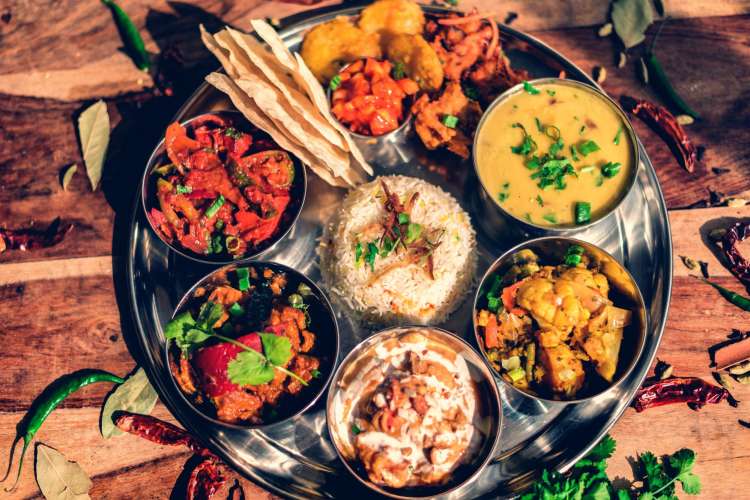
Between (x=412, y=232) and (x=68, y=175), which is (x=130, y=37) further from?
(x=412, y=232)

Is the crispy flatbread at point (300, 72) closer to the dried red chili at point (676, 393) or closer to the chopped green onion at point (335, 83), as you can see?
the chopped green onion at point (335, 83)

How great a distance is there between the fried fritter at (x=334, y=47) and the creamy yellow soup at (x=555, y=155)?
87cm

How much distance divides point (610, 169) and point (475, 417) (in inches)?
59.3

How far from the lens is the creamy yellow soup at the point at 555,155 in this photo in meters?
3.20

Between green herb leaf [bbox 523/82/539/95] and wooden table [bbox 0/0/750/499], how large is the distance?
738 mm

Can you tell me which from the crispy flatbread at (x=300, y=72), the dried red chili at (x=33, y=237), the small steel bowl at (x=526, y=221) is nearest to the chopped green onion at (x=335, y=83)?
the crispy flatbread at (x=300, y=72)

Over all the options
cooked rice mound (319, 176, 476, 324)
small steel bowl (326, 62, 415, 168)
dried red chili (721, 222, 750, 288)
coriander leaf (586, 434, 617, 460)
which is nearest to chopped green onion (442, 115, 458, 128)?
small steel bowl (326, 62, 415, 168)

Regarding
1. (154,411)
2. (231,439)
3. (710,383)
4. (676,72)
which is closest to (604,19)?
(676,72)

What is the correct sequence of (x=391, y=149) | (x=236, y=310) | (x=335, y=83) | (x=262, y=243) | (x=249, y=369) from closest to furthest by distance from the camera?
(x=249, y=369) < (x=236, y=310) < (x=262, y=243) < (x=335, y=83) < (x=391, y=149)

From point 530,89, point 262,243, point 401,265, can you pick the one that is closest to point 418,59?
point 530,89

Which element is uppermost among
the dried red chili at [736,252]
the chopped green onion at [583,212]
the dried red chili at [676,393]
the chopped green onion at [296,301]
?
the chopped green onion at [583,212]

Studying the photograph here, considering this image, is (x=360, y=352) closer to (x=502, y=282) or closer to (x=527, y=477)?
(x=502, y=282)

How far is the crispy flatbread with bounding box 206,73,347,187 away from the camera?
10.6 feet

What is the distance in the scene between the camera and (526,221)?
3154mm
